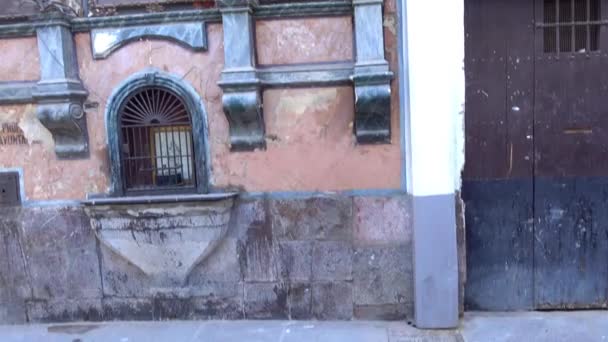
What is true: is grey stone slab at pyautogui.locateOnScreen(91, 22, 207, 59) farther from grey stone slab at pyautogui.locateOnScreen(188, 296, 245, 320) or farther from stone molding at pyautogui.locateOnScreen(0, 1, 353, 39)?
grey stone slab at pyautogui.locateOnScreen(188, 296, 245, 320)

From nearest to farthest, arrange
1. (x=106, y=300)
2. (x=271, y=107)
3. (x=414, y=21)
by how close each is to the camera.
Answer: (x=414, y=21) < (x=271, y=107) < (x=106, y=300)

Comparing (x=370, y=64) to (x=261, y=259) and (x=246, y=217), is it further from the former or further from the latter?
(x=261, y=259)

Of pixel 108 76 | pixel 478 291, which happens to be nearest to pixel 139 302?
pixel 108 76

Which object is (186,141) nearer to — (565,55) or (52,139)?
(52,139)

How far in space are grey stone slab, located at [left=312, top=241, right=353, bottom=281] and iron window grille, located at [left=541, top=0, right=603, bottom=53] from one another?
7.89 feet

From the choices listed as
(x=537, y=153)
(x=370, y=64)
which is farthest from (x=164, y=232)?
(x=537, y=153)

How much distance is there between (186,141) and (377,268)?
6.39 feet

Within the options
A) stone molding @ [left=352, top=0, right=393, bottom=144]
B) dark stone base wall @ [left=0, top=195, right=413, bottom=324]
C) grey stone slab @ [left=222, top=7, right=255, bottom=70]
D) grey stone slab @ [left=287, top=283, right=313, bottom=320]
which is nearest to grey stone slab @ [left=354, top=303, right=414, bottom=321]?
dark stone base wall @ [left=0, top=195, right=413, bottom=324]

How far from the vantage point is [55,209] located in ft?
13.6

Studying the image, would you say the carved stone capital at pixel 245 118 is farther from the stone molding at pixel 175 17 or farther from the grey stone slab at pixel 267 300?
the grey stone slab at pixel 267 300

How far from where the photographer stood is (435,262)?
12.6ft

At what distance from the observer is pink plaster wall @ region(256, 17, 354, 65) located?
3844mm

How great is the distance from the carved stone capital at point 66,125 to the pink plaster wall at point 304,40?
1.58m

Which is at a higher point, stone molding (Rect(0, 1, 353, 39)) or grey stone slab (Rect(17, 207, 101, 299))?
stone molding (Rect(0, 1, 353, 39))
